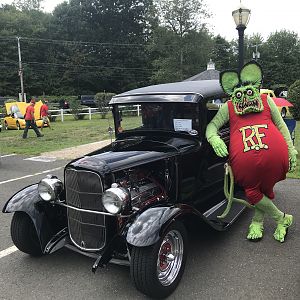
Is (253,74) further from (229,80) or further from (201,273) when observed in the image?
(201,273)

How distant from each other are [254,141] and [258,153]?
14cm

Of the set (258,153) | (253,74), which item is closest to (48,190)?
(258,153)

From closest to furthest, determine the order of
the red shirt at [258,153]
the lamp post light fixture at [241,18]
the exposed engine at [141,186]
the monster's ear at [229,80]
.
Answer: the exposed engine at [141,186] < the red shirt at [258,153] < the monster's ear at [229,80] < the lamp post light fixture at [241,18]

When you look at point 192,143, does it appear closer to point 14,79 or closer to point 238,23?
point 238,23

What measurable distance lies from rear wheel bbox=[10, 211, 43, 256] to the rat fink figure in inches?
87.7

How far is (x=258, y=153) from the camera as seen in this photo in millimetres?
3910

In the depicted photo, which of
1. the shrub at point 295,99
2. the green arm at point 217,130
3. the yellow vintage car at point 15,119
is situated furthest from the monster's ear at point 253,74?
the yellow vintage car at point 15,119

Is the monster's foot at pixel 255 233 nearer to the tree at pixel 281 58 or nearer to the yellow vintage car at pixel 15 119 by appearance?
the yellow vintage car at pixel 15 119

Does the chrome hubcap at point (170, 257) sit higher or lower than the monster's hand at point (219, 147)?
lower

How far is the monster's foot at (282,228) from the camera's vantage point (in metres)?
4.25

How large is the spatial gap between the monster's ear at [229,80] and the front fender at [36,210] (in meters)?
2.51

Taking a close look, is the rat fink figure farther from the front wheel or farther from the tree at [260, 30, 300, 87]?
the tree at [260, 30, 300, 87]

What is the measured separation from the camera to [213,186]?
4758 millimetres

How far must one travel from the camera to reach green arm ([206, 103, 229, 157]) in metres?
4.06
